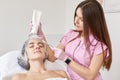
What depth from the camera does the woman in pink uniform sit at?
5.12ft

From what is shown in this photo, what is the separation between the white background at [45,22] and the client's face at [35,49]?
37.6 inches

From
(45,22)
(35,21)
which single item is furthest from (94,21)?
(45,22)

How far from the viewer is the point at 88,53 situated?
168 cm

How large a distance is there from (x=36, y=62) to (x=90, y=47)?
0.42 m

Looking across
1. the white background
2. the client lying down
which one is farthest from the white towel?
the white background

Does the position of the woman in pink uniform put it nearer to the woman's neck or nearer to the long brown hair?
the long brown hair

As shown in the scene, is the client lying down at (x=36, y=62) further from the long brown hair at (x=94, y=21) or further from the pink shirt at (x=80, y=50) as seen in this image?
the long brown hair at (x=94, y=21)

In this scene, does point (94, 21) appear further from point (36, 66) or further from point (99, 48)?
point (36, 66)

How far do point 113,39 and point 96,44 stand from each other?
0.88 m

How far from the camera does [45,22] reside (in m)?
3.02

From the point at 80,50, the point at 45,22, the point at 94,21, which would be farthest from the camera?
the point at 45,22

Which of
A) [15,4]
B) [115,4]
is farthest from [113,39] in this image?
[15,4]

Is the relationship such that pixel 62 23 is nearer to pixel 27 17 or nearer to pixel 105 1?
pixel 27 17

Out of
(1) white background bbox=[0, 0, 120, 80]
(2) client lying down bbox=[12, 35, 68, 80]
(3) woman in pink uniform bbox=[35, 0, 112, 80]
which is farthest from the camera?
(1) white background bbox=[0, 0, 120, 80]
